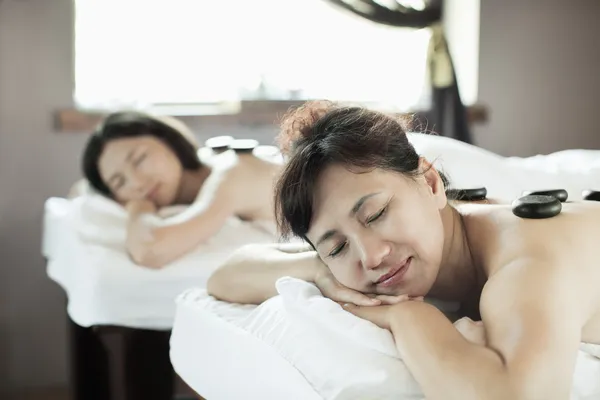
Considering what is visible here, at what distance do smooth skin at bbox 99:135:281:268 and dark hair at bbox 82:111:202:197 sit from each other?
2cm

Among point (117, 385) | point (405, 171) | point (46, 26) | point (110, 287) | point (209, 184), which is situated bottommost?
point (117, 385)

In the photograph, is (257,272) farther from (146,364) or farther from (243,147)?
(243,147)

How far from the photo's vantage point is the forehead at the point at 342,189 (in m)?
0.92

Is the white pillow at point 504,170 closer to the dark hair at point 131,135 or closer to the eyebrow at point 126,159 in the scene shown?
the dark hair at point 131,135

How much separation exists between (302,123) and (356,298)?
251 millimetres

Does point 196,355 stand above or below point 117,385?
above

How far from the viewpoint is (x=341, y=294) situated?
961mm

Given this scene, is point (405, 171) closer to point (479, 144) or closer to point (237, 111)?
point (237, 111)

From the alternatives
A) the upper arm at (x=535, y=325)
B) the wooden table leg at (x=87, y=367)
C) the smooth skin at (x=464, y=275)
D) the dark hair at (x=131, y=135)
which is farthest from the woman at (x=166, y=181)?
the upper arm at (x=535, y=325)

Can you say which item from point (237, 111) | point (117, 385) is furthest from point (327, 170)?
point (237, 111)

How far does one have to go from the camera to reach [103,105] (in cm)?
256

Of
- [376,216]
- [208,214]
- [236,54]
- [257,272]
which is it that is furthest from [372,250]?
[236,54]

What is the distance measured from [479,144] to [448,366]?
2295 millimetres

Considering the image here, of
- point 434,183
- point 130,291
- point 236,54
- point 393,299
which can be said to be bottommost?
point 130,291
